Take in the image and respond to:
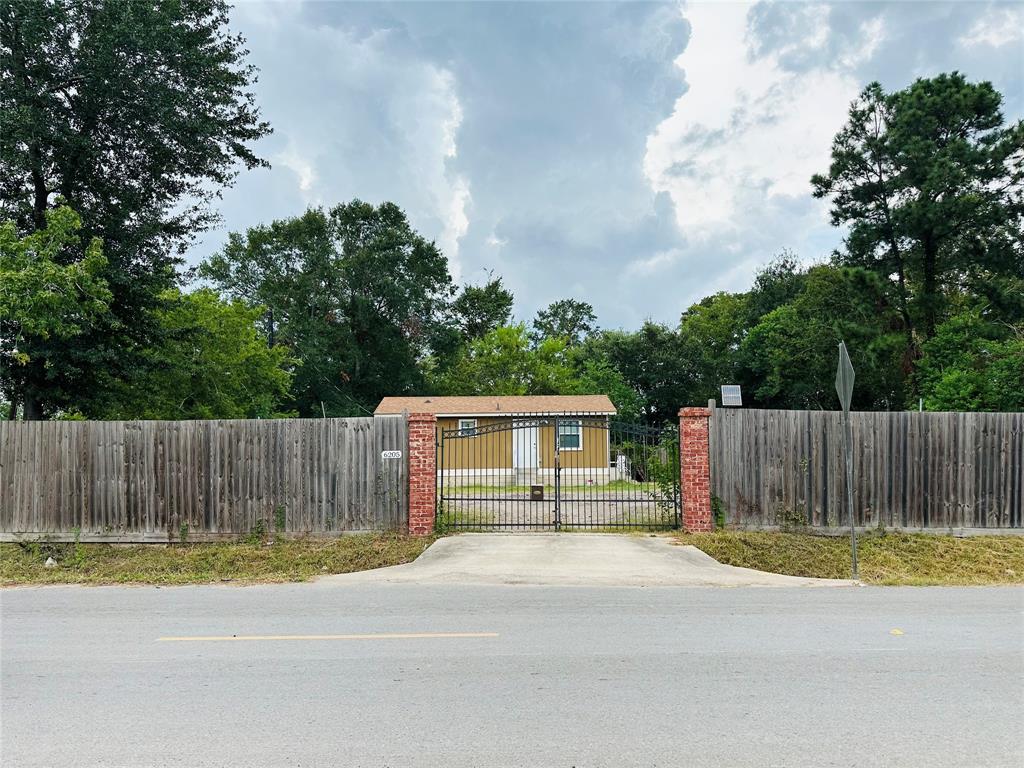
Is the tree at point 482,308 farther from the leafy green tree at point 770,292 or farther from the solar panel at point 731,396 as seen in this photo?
the solar panel at point 731,396

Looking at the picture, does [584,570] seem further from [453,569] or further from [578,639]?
[578,639]

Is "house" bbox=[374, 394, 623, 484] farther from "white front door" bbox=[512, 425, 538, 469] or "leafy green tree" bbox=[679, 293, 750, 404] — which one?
"leafy green tree" bbox=[679, 293, 750, 404]

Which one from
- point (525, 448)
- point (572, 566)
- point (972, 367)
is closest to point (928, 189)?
point (972, 367)

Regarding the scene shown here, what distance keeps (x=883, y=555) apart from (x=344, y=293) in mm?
36795

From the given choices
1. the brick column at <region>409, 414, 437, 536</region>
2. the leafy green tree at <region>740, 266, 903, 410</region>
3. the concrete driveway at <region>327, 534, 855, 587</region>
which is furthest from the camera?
the leafy green tree at <region>740, 266, 903, 410</region>

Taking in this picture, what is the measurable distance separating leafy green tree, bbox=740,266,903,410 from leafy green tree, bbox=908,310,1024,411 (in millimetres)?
1893

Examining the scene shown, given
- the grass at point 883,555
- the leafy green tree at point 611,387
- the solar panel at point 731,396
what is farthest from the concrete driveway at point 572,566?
the leafy green tree at point 611,387

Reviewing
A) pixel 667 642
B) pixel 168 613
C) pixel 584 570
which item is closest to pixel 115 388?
pixel 168 613

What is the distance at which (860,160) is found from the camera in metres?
30.0

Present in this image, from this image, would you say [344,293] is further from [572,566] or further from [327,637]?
[327,637]

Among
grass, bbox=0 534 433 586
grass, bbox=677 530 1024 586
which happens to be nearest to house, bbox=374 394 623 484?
grass, bbox=677 530 1024 586

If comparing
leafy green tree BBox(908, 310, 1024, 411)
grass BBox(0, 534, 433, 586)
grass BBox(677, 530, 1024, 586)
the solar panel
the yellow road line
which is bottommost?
grass BBox(677, 530, 1024, 586)

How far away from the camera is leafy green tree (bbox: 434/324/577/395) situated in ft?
143

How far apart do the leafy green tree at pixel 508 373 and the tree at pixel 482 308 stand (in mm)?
9963
